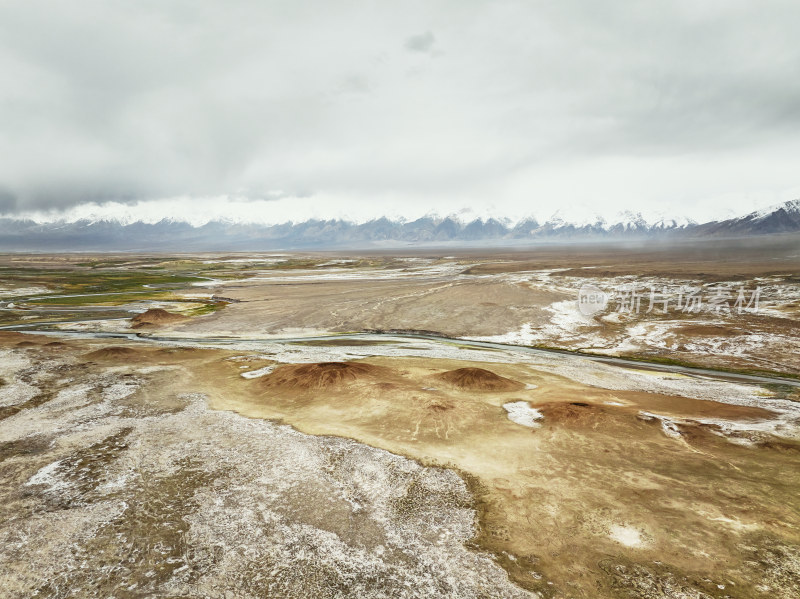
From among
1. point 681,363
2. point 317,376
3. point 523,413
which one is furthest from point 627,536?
point 681,363

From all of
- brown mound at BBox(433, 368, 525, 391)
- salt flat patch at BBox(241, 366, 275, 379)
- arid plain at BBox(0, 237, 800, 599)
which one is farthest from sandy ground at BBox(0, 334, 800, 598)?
salt flat patch at BBox(241, 366, 275, 379)

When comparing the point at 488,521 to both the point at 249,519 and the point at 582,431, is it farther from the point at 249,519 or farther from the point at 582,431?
the point at 582,431

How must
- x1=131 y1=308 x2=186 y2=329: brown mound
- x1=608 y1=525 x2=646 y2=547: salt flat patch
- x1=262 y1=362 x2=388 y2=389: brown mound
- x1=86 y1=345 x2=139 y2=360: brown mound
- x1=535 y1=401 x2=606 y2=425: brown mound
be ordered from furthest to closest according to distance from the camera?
x1=131 y1=308 x2=186 y2=329: brown mound → x1=86 y1=345 x2=139 y2=360: brown mound → x1=262 y1=362 x2=388 y2=389: brown mound → x1=535 y1=401 x2=606 y2=425: brown mound → x1=608 y1=525 x2=646 y2=547: salt flat patch

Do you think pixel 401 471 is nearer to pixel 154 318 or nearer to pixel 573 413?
pixel 573 413

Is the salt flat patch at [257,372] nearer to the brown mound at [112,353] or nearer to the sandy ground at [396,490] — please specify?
the sandy ground at [396,490]

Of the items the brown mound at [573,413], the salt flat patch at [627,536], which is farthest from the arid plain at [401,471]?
the brown mound at [573,413]

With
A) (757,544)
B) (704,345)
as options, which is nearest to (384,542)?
(757,544)

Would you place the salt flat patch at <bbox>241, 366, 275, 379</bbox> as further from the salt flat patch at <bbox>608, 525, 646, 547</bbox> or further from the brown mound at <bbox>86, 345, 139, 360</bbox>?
the salt flat patch at <bbox>608, 525, 646, 547</bbox>

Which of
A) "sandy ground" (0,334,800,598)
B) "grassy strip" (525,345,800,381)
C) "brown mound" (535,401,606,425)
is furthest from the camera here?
"grassy strip" (525,345,800,381)

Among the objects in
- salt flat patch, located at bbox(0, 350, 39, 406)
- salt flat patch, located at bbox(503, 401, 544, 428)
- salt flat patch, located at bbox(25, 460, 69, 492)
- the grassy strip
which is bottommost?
the grassy strip
